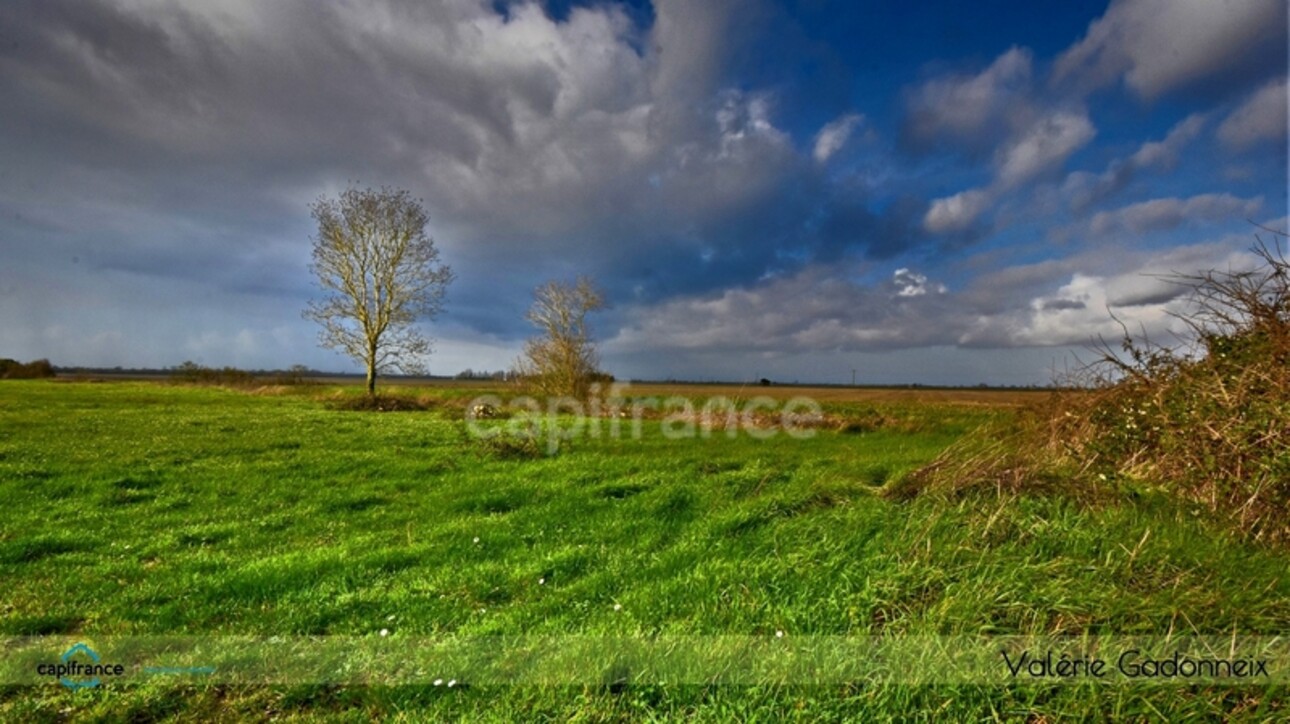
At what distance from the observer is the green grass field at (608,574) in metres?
3.89

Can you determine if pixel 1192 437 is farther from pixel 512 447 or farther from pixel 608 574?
pixel 512 447

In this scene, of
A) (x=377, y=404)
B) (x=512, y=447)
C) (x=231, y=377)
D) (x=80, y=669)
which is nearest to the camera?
(x=80, y=669)

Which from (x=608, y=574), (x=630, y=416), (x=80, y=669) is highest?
(x=630, y=416)

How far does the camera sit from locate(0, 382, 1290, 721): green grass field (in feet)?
12.8

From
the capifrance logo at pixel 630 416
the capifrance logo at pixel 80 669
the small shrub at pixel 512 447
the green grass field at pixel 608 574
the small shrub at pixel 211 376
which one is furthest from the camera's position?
the small shrub at pixel 211 376

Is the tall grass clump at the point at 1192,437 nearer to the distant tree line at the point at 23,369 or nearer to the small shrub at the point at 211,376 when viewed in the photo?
the small shrub at the point at 211,376

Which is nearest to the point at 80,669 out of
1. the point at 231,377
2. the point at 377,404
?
the point at 377,404

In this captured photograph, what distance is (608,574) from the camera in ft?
20.9

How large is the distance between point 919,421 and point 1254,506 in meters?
24.6

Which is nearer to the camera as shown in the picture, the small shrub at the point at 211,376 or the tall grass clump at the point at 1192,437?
the tall grass clump at the point at 1192,437

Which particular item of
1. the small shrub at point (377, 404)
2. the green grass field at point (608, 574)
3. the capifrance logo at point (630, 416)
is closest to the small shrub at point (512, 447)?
the capifrance logo at point (630, 416)

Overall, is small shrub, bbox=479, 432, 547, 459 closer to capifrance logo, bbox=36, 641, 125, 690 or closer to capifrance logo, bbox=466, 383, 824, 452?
capifrance logo, bbox=466, 383, 824, 452

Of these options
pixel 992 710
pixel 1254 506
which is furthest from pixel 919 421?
pixel 992 710

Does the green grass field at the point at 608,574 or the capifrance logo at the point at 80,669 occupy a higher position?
the green grass field at the point at 608,574
